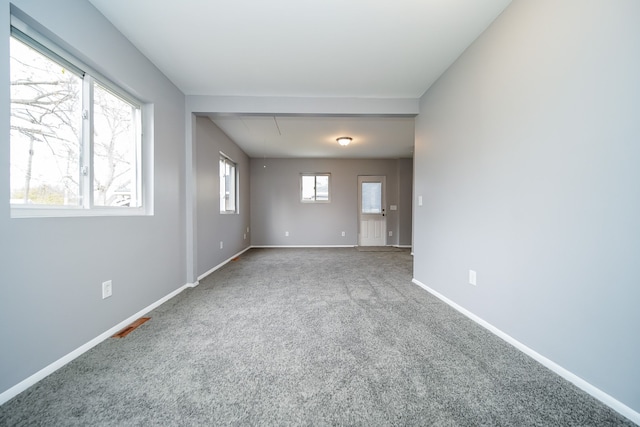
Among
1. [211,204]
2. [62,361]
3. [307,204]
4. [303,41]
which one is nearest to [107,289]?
[62,361]

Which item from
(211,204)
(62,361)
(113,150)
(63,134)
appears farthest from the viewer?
(211,204)

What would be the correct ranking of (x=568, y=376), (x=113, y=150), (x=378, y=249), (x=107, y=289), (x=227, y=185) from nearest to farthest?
(x=568, y=376)
(x=107, y=289)
(x=113, y=150)
(x=227, y=185)
(x=378, y=249)

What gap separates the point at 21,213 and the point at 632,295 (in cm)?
312

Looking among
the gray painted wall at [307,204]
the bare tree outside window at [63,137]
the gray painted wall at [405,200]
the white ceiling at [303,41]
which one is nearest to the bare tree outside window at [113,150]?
the bare tree outside window at [63,137]

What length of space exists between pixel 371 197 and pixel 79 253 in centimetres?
630

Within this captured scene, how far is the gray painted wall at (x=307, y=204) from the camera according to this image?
6.94m

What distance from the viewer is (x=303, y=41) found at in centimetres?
220

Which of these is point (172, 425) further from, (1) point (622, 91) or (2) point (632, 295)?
(1) point (622, 91)

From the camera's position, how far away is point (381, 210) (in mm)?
7121

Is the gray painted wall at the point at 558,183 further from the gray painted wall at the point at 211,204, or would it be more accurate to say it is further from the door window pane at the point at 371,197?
the door window pane at the point at 371,197

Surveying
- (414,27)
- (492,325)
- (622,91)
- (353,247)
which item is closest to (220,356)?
(492,325)

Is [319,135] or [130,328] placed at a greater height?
[319,135]

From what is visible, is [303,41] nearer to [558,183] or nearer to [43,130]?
[43,130]

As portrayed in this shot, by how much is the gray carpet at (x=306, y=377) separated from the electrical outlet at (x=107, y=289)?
1.10ft
